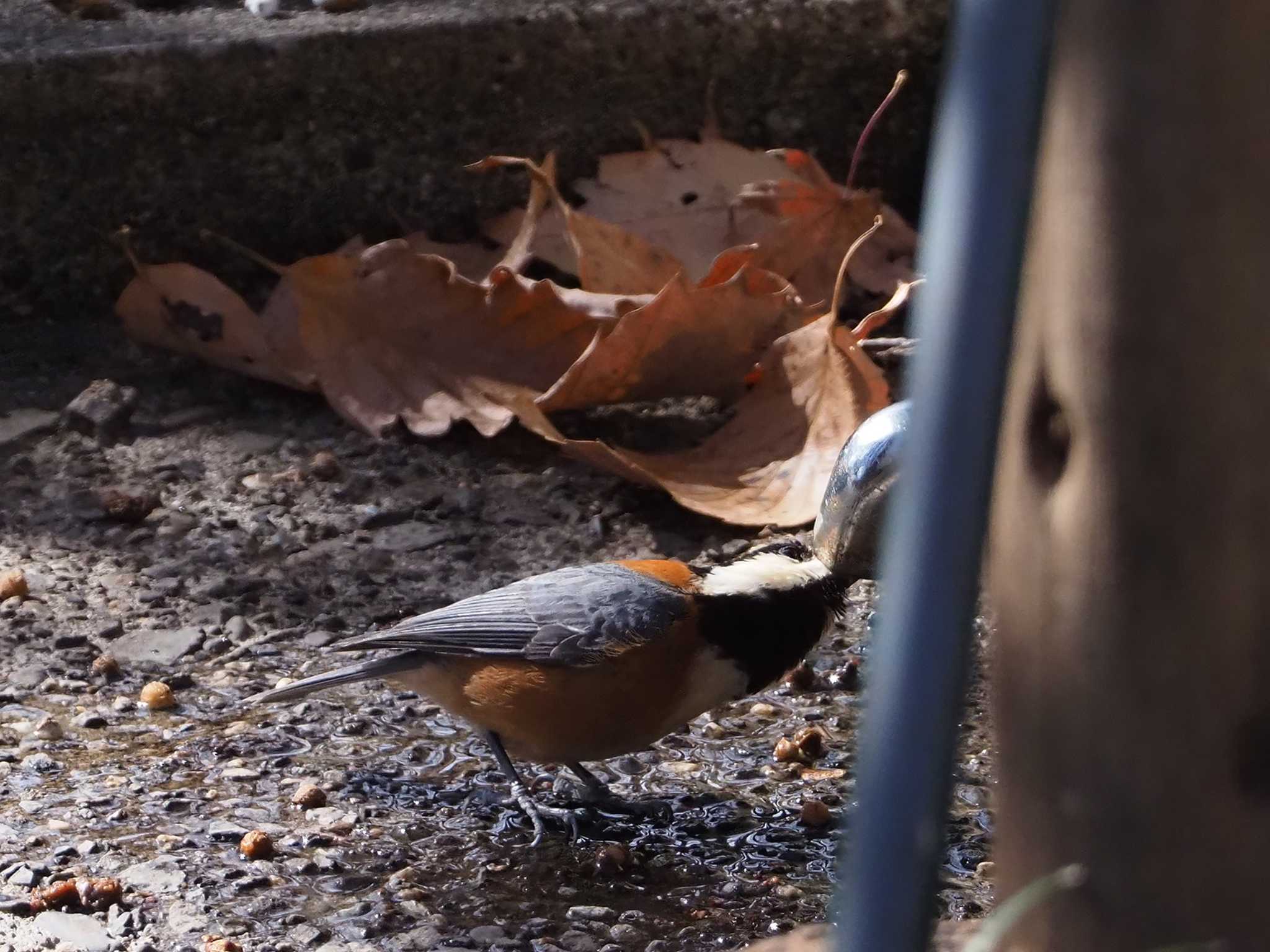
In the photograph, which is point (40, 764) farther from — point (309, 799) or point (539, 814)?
point (539, 814)

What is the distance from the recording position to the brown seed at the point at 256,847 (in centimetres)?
198

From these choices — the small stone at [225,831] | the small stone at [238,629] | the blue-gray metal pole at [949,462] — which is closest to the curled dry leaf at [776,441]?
the small stone at [238,629]

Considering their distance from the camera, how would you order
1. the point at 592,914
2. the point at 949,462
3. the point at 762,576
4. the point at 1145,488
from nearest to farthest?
the point at 949,462
the point at 1145,488
the point at 592,914
the point at 762,576

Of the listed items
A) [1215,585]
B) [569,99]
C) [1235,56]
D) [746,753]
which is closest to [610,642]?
[746,753]

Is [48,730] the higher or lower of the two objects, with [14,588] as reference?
lower

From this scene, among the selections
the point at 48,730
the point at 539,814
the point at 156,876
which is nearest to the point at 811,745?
the point at 539,814

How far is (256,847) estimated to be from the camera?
1982 millimetres

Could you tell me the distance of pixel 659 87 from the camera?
3.66m

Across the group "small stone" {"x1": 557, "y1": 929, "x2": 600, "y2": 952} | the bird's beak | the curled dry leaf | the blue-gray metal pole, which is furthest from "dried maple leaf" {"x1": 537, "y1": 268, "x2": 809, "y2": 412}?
the blue-gray metal pole

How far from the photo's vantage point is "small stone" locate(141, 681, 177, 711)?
2410 mm

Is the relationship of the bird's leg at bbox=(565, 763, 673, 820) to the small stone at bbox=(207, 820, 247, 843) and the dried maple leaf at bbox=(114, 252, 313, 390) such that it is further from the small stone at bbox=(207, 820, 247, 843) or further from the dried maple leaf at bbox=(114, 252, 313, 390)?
the dried maple leaf at bbox=(114, 252, 313, 390)

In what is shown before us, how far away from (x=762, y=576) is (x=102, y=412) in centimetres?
163

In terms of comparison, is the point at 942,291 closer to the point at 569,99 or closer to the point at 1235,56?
the point at 1235,56

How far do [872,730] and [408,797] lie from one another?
1.56 meters
